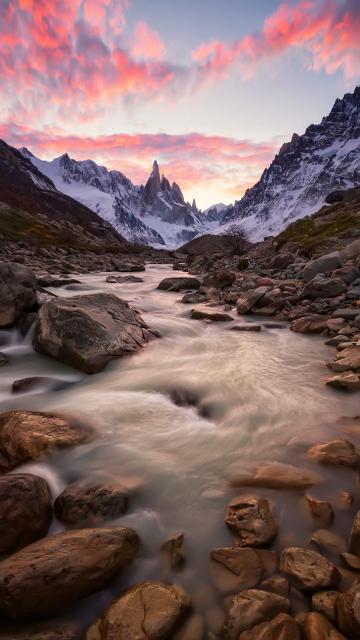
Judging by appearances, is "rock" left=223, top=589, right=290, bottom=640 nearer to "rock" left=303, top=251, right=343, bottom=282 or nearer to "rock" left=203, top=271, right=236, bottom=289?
"rock" left=303, top=251, right=343, bottom=282

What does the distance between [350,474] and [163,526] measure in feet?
8.26

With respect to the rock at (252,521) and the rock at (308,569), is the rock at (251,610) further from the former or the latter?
the rock at (252,521)

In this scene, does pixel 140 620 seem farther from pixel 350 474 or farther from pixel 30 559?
pixel 350 474

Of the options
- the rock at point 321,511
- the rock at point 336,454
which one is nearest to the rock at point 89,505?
the rock at point 321,511

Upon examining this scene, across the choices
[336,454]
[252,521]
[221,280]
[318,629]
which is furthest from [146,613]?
[221,280]

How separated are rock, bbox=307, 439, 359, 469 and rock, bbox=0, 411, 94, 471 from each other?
3.44m

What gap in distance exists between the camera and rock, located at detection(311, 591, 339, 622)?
9.58ft

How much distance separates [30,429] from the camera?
215 inches

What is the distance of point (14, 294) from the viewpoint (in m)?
11.2

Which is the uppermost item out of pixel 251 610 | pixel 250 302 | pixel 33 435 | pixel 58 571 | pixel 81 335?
pixel 250 302

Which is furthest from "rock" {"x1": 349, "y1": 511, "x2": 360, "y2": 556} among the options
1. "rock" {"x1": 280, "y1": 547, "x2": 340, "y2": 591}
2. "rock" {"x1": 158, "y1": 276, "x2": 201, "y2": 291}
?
"rock" {"x1": 158, "y1": 276, "x2": 201, "y2": 291}

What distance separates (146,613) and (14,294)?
395 inches

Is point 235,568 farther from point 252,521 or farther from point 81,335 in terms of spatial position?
point 81,335

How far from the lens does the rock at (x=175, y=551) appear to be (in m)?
3.66
